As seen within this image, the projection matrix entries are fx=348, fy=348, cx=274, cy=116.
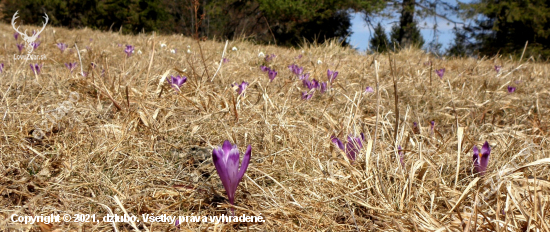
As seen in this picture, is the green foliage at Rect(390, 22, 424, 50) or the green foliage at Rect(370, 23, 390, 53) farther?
the green foliage at Rect(390, 22, 424, 50)

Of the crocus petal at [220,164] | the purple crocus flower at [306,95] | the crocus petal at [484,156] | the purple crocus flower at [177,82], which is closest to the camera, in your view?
the crocus petal at [220,164]

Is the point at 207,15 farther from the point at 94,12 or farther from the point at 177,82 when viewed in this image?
the point at 177,82

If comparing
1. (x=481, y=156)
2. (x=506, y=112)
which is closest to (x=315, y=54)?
(x=506, y=112)

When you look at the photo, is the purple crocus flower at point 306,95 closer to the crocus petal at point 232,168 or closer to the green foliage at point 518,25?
the crocus petal at point 232,168

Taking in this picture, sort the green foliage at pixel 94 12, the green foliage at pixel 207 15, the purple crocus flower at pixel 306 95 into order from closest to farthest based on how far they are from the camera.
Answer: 1. the purple crocus flower at pixel 306 95
2. the green foliage at pixel 207 15
3. the green foliage at pixel 94 12

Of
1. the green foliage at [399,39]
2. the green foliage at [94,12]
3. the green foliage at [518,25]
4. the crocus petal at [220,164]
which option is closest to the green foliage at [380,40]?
the green foliage at [399,39]

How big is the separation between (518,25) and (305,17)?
32.0 feet

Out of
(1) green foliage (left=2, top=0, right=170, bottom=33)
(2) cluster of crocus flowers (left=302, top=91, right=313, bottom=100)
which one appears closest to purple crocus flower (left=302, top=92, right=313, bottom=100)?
(2) cluster of crocus flowers (left=302, top=91, right=313, bottom=100)

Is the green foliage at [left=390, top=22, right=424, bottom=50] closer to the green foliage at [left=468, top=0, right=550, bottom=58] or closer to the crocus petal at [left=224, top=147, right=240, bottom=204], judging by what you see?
the crocus petal at [left=224, top=147, right=240, bottom=204]

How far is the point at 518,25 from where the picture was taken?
15.1 meters

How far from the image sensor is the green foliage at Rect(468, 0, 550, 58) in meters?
13.8

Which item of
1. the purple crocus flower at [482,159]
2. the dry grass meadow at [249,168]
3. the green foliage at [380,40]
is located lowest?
the dry grass meadow at [249,168]

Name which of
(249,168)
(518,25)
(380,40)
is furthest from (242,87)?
(518,25)

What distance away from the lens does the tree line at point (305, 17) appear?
47.2 ft
